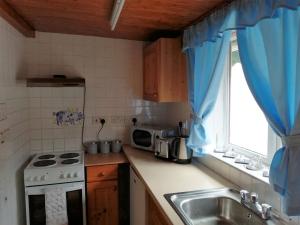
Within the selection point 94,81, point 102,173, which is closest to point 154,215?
point 102,173

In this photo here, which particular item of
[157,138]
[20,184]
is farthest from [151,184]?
[20,184]

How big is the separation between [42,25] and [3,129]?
1.14 meters

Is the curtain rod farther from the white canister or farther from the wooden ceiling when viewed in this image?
the white canister

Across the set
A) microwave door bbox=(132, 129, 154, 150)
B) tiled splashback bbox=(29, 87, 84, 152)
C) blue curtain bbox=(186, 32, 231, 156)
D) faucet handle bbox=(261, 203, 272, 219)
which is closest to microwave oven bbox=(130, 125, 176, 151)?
microwave door bbox=(132, 129, 154, 150)

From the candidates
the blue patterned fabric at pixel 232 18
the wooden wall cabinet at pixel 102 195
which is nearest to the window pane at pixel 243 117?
the blue patterned fabric at pixel 232 18

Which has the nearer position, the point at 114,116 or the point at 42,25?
the point at 42,25

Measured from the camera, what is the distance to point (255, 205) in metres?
1.27

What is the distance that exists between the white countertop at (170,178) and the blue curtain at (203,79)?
203 millimetres

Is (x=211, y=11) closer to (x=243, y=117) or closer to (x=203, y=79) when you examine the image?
(x=203, y=79)

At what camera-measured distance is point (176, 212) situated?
125cm

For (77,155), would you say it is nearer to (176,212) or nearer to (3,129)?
(3,129)

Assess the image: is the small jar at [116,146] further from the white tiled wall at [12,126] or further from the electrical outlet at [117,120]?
the white tiled wall at [12,126]

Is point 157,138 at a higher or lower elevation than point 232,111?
lower

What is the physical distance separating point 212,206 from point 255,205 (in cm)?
30
